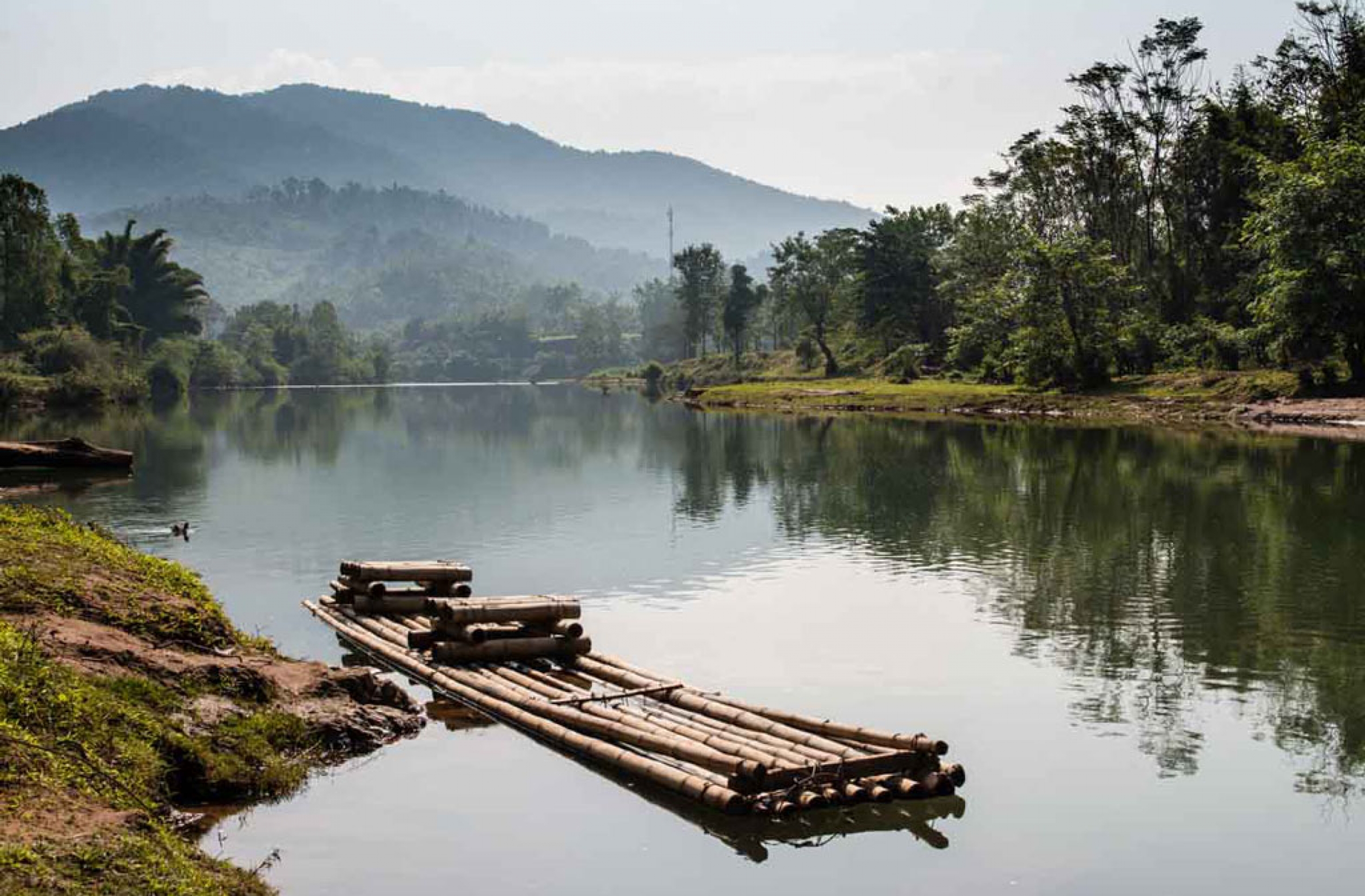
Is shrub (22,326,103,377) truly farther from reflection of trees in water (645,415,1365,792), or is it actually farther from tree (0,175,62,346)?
reflection of trees in water (645,415,1365,792)

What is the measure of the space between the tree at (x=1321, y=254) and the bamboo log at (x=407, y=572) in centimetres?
5755

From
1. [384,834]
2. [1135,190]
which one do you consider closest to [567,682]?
[384,834]

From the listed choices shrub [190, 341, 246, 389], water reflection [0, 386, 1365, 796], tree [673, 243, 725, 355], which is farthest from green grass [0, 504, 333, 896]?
shrub [190, 341, 246, 389]

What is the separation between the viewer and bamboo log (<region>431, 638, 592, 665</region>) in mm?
20406

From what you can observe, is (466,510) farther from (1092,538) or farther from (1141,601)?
(1141,601)

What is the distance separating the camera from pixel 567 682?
20.0 metres

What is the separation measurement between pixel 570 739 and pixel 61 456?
1461 inches

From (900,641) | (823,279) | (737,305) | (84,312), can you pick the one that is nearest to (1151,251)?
(823,279)

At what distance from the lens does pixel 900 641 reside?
2322cm

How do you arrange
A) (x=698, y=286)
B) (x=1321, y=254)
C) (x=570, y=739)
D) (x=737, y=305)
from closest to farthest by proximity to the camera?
(x=570, y=739)
(x=1321, y=254)
(x=737, y=305)
(x=698, y=286)

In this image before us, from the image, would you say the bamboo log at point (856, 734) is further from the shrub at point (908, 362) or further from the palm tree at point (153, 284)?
the palm tree at point (153, 284)

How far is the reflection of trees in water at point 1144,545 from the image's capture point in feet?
63.6

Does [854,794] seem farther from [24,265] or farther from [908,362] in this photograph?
[24,265]

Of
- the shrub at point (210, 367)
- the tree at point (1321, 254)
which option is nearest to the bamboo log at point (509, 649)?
the tree at point (1321, 254)
